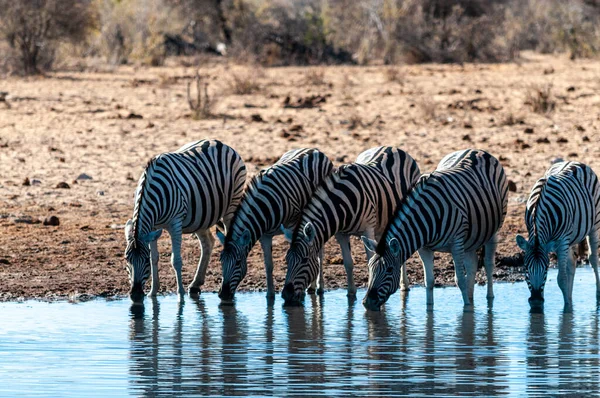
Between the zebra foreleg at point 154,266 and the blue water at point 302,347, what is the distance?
14cm

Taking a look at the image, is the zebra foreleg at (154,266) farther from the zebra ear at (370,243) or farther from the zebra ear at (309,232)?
the zebra ear at (370,243)

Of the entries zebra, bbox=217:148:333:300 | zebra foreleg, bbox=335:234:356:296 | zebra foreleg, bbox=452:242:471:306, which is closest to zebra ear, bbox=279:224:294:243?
zebra, bbox=217:148:333:300

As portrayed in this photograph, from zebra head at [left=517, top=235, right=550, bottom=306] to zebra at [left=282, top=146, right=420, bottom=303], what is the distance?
1131 millimetres

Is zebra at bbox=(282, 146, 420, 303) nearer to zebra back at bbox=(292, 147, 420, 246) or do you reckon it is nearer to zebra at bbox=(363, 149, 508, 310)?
zebra back at bbox=(292, 147, 420, 246)

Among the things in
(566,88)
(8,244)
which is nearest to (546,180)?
(8,244)

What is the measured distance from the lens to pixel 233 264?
8.42 m

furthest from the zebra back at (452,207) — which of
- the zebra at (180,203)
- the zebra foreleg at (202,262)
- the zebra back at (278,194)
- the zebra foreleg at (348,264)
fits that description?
the zebra foreleg at (202,262)

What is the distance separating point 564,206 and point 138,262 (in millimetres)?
3122

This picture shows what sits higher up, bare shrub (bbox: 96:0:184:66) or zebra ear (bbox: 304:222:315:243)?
bare shrub (bbox: 96:0:184:66)

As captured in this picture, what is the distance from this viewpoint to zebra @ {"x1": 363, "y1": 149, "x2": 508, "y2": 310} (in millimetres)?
7941

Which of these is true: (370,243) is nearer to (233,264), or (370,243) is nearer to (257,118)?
(233,264)

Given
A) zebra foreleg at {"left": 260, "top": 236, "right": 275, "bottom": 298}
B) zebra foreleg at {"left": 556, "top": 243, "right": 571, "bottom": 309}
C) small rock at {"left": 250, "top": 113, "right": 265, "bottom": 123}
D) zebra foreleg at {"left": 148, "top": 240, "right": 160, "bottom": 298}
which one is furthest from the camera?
small rock at {"left": 250, "top": 113, "right": 265, "bottom": 123}

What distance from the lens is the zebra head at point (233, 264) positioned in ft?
27.6

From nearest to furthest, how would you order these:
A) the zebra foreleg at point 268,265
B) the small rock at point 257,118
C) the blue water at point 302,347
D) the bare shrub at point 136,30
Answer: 1. the blue water at point 302,347
2. the zebra foreleg at point 268,265
3. the small rock at point 257,118
4. the bare shrub at point 136,30
